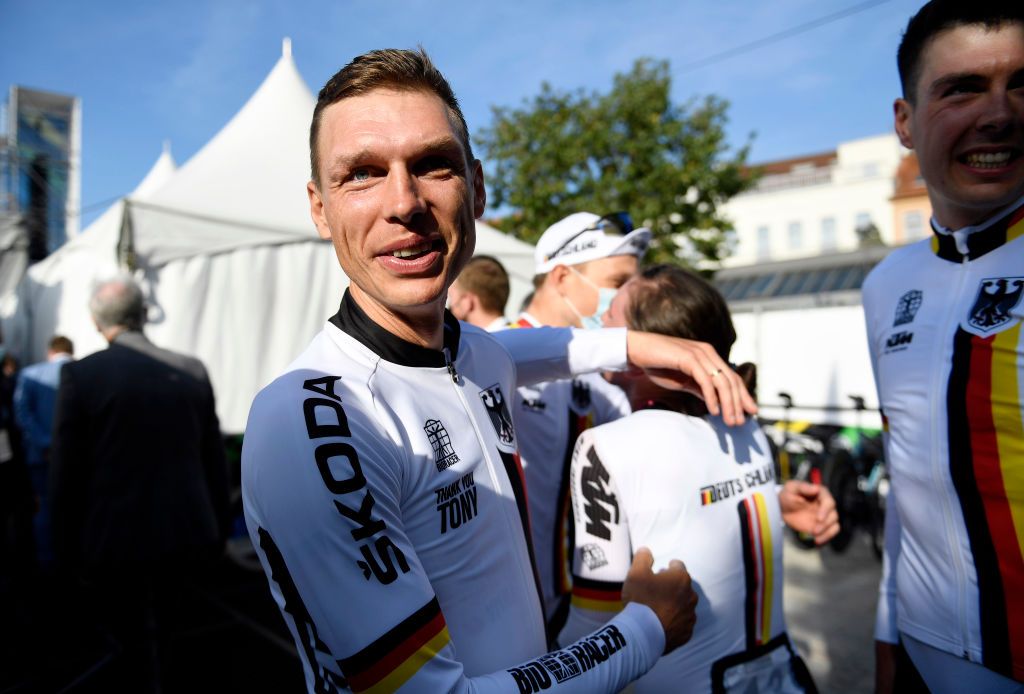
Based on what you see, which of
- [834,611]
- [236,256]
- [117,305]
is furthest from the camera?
[236,256]

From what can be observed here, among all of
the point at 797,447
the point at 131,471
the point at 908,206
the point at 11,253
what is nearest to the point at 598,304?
the point at 131,471

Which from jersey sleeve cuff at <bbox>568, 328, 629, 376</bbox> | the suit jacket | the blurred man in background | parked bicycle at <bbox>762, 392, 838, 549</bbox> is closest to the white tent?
the blurred man in background

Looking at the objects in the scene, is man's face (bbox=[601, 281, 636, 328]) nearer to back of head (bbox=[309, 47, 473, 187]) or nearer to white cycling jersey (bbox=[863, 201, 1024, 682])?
white cycling jersey (bbox=[863, 201, 1024, 682])

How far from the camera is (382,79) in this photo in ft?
4.03

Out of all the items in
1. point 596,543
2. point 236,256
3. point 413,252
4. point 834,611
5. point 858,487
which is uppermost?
point 236,256

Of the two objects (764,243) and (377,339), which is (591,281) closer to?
(377,339)

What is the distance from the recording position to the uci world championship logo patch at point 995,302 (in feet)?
5.00

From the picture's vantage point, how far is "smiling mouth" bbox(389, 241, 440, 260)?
1217mm

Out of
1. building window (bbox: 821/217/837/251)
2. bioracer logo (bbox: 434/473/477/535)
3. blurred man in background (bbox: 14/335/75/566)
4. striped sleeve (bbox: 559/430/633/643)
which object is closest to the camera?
bioracer logo (bbox: 434/473/477/535)

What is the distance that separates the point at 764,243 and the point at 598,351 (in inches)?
1749

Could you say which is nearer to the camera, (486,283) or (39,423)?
(486,283)

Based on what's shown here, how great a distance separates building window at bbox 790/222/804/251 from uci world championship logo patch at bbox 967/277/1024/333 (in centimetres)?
4380

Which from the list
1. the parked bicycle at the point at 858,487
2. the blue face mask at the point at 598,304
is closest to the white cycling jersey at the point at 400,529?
the blue face mask at the point at 598,304

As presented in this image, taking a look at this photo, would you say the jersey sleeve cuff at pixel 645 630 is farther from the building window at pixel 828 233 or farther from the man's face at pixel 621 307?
the building window at pixel 828 233
